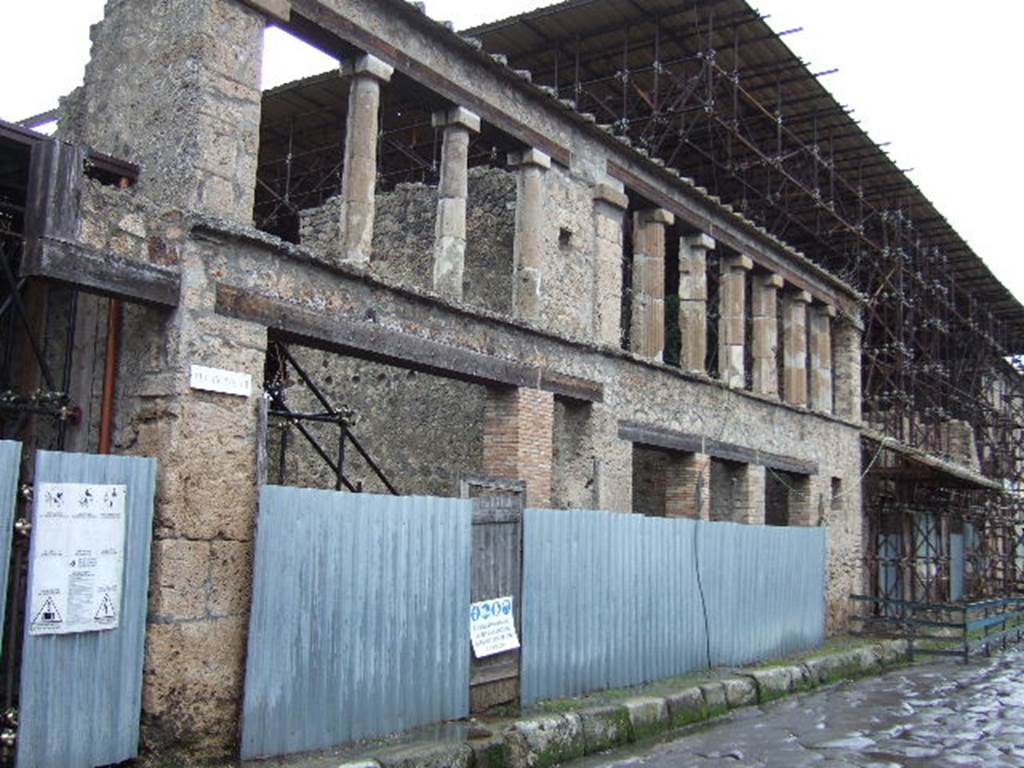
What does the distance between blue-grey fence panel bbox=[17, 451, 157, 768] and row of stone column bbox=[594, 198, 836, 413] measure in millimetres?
6778

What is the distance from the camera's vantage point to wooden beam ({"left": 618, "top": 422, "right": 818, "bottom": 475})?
1236cm

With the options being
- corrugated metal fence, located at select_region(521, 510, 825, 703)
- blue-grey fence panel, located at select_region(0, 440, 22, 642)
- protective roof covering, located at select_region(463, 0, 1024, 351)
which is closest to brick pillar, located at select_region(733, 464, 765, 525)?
corrugated metal fence, located at select_region(521, 510, 825, 703)

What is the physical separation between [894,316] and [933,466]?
6266 mm

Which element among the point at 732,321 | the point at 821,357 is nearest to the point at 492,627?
the point at 732,321

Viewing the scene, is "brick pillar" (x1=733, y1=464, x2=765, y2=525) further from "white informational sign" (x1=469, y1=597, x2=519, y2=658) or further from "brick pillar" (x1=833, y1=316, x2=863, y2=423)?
"white informational sign" (x1=469, y1=597, x2=519, y2=658)

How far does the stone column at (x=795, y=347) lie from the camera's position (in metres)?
17.2

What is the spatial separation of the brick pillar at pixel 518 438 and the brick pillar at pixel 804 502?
7509 mm

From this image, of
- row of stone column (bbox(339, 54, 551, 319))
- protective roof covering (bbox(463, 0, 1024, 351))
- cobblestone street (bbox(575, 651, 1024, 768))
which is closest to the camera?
cobblestone street (bbox(575, 651, 1024, 768))

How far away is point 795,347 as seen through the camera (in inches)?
682

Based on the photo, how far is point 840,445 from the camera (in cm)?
1812

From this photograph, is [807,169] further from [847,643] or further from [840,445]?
[847,643]

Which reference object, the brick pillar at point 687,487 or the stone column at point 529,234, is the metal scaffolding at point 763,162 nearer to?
the stone column at point 529,234

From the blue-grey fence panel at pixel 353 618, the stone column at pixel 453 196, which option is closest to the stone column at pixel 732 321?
the stone column at pixel 453 196

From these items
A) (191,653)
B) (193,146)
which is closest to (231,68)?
Result: (193,146)
